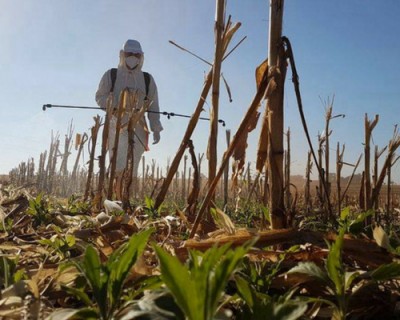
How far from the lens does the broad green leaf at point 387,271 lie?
2.39 feet

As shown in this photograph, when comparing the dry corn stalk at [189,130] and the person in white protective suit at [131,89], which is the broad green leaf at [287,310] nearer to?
the dry corn stalk at [189,130]

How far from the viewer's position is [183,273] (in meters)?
0.51

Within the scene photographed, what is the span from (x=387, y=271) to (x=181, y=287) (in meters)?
0.48

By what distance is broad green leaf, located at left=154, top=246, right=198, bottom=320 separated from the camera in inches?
20.1

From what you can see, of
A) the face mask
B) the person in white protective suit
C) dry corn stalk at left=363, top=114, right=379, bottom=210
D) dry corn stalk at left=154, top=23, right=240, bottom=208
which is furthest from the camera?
the face mask

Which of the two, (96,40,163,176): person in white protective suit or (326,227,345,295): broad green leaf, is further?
(96,40,163,176): person in white protective suit

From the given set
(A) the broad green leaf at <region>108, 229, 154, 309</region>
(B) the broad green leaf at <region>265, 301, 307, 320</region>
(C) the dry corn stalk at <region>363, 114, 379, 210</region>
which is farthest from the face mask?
(B) the broad green leaf at <region>265, 301, 307, 320</region>

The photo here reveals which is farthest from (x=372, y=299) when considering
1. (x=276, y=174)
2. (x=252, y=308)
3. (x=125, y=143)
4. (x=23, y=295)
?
(x=125, y=143)

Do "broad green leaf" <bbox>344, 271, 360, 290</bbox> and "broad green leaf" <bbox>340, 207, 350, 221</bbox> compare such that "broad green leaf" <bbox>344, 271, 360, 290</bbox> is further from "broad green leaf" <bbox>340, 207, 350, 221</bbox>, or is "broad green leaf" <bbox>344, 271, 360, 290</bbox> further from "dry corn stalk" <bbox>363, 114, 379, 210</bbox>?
"dry corn stalk" <bbox>363, 114, 379, 210</bbox>

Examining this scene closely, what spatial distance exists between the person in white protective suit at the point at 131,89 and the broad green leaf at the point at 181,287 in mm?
5268

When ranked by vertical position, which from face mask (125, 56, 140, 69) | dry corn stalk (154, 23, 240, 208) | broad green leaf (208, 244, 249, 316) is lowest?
broad green leaf (208, 244, 249, 316)

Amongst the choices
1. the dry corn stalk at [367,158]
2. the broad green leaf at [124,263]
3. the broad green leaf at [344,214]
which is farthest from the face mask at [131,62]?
the broad green leaf at [124,263]

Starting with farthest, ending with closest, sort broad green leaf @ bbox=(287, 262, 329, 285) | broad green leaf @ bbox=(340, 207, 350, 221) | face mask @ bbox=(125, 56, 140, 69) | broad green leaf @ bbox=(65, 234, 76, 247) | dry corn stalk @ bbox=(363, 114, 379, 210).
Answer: face mask @ bbox=(125, 56, 140, 69) < dry corn stalk @ bbox=(363, 114, 379, 210) < broad green leaf @ bbox=(340, 207, 350, 221) < broad green leaf @ bbox=(65, 234, 76, 247) < broad green leaf @ bbox=(287, 262, 329, 285)

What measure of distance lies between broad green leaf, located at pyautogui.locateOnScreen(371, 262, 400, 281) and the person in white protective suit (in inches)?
202
